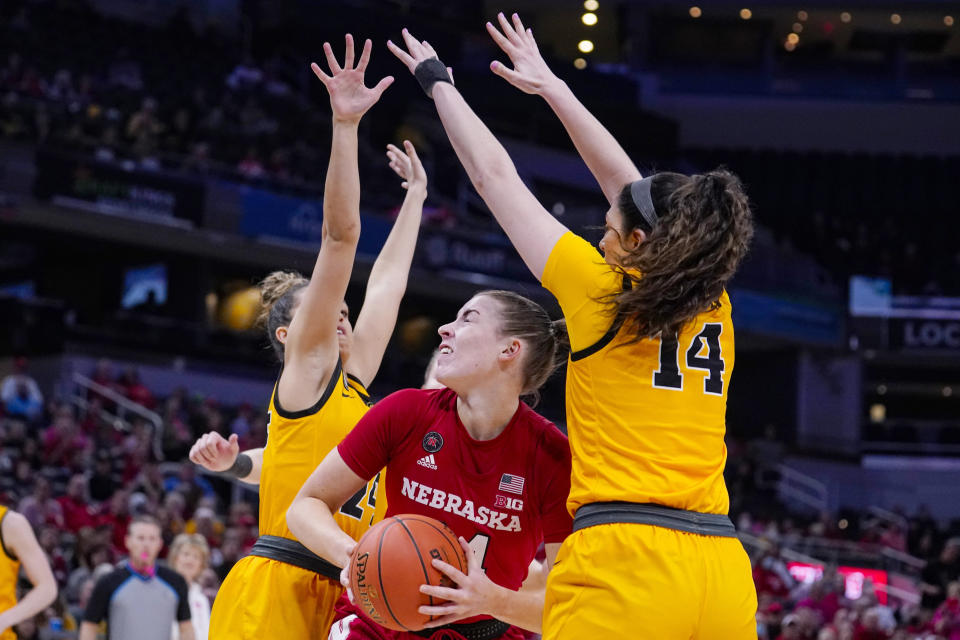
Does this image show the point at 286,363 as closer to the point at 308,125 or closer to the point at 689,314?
the point at 689,314

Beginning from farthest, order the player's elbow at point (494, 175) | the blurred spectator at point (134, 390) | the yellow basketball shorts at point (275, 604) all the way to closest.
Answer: the blurred spectator at point (134, 390) < the yellow basketball shorts at point (275, 604) < the player's elbow at point (494, 175)

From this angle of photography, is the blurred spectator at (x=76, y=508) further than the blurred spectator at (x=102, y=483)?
No

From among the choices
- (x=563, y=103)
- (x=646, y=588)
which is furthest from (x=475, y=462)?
(x=563, y=103)

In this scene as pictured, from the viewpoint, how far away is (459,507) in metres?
3.64

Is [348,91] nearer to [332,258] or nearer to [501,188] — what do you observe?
[332,258]

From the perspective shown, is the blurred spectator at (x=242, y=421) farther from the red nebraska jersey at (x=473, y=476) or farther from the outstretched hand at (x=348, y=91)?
the red nebraska jersey at (x=473, y=476)

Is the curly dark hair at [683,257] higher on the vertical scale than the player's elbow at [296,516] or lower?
higher

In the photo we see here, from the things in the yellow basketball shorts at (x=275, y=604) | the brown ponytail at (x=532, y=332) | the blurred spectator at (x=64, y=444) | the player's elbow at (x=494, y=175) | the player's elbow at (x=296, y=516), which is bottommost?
the blurred spectator at (x=64, y=444)

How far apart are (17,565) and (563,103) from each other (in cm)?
367

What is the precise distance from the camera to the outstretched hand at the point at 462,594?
10.8 ft

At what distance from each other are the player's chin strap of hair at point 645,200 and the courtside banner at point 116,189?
17882 mm

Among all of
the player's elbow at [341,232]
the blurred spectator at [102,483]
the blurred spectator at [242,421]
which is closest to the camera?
the player's elbow at [341,232]

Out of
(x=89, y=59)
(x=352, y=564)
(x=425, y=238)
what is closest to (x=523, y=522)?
(x=352, y=564)

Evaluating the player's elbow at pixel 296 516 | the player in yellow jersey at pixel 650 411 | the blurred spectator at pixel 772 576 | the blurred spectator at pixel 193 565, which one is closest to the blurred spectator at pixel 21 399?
the blurred spectator at pixel 193 565
